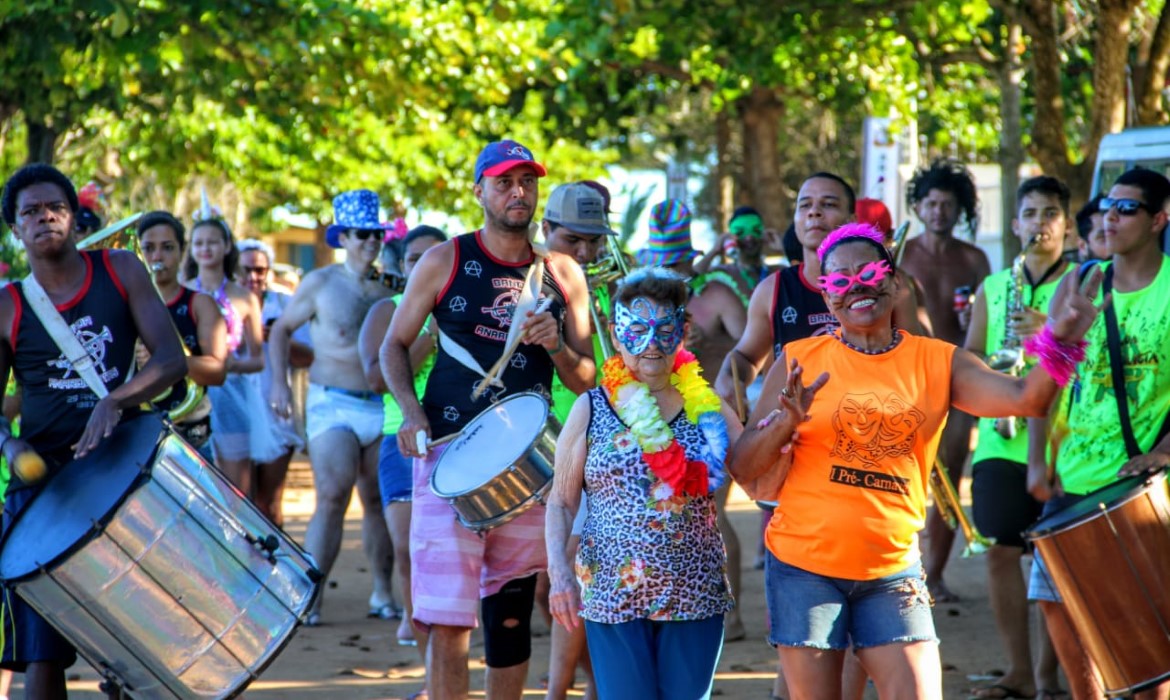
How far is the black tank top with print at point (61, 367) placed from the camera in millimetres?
5801

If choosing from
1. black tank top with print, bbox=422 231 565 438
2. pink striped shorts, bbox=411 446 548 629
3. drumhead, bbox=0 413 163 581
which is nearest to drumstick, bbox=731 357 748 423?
black tank top with print, bbox=422 231 565 438

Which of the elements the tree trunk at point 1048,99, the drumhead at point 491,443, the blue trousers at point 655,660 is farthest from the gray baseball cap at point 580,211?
the tree trunk at point 1048,99

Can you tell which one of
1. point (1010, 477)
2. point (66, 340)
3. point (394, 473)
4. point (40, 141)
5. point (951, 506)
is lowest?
point (951, 506)

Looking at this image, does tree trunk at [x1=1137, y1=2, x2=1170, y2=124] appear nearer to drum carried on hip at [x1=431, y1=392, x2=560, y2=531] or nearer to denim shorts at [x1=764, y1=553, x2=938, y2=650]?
drum carried on hip at [x1=431, y1=392, x2=560, y2=531]

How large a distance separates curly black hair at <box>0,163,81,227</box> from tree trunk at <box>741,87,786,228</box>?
15.4 metres

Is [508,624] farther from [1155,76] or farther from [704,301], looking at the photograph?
[1155,76]

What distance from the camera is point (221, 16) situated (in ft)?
41.2

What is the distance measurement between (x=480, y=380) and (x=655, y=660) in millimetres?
1476

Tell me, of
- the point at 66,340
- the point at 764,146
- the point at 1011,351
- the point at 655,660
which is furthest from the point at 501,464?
the point at 764,146

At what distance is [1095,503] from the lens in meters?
5.20

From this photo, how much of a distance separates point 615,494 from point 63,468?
6.70ft

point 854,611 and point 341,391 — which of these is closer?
point 854,611

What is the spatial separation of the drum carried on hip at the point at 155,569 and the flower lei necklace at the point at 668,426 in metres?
1.49

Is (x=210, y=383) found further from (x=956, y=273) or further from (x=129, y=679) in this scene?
(x=956, y=273)
